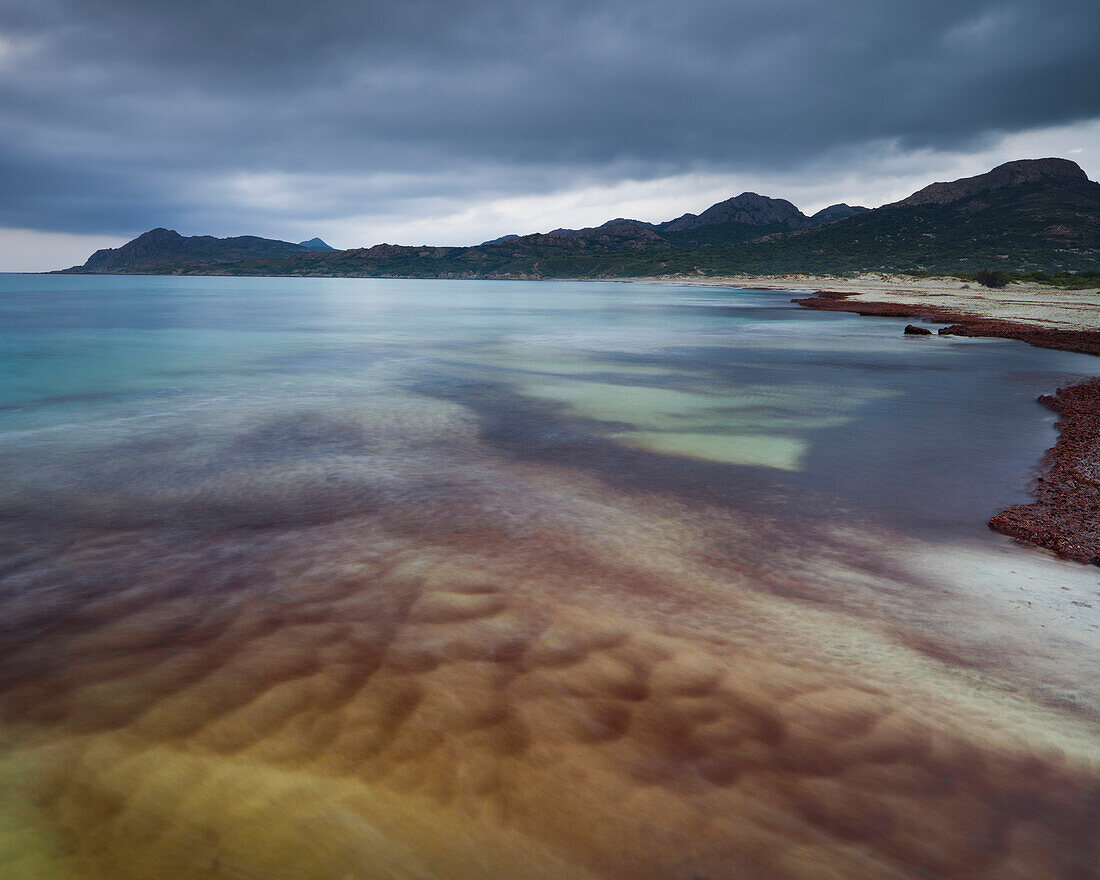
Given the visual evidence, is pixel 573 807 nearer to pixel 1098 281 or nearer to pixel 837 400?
pixel 837 400

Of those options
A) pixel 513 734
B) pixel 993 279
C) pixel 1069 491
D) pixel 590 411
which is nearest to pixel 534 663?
pixel 513 734

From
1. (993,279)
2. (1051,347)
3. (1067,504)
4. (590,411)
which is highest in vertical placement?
(993,279)

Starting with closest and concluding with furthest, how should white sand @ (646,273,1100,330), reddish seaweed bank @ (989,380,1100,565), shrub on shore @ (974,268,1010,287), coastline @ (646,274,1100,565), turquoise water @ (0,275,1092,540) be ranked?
reddish seaweed bank @ (989,380,1100,565) → coastline @ (646,274,1100,565) → turquoise water @ (0,275,1092,540) → white sand @ (646,273,1100,330) → shrub on shore @ (974,268,1010,287)

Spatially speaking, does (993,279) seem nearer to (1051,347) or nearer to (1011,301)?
(1011,301)

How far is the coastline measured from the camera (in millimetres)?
6910

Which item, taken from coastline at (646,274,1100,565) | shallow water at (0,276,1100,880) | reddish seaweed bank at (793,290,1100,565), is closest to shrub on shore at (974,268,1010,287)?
coastline at (646,274,1100,565)

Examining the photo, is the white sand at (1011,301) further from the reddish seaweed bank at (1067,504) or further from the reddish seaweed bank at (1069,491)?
the reddish seaweed bank at (1067,504)

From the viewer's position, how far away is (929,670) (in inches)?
169

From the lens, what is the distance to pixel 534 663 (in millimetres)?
4270

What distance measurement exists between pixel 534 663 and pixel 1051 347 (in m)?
29.8

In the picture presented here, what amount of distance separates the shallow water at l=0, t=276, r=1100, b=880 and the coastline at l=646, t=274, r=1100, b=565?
0.48m

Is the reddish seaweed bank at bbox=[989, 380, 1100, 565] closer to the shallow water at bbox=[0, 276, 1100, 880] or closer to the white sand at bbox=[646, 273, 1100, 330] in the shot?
the shallow water at bbox=[0, 276, 1100, 880]

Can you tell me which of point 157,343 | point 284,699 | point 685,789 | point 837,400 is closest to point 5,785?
point 284,699

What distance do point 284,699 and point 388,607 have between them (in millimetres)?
1240
